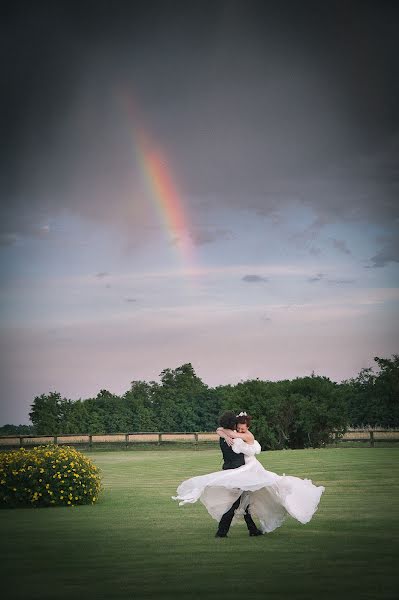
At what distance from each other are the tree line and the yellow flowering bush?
1145 inches

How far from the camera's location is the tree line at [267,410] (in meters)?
51.4

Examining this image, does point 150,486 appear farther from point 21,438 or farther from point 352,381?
point 352,381

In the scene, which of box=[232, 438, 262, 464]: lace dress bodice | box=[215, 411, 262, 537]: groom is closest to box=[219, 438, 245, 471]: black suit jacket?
box=[215, 411, 262, 537]: groom

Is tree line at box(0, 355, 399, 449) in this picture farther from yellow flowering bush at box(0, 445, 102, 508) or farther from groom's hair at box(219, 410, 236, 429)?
groom's hair at box(219, 410, 236, 429)

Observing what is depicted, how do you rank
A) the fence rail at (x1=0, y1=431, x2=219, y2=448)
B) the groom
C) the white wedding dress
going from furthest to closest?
the fence rail at (x1=0, y1=431, x2=219, y2=448)
the groom
the white wedding dress

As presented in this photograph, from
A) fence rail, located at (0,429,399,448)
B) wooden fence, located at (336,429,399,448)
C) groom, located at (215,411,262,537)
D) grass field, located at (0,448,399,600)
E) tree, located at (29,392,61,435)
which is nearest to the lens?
grass field, located at (0,448,399,600)

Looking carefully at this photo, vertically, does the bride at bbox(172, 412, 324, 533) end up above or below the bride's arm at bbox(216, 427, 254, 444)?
below

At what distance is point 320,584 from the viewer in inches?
424

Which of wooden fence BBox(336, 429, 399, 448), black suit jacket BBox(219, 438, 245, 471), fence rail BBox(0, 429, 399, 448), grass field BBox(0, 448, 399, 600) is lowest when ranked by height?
grass field BBox(0, 448, 399, 600)

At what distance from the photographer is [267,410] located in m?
51.2

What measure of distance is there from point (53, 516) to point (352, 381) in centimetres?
4524

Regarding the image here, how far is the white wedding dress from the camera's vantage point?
1496 centimetres

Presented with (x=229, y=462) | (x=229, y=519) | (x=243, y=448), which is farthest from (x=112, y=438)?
(x=243, y=448)

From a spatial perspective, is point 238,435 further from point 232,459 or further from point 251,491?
point 251,491
